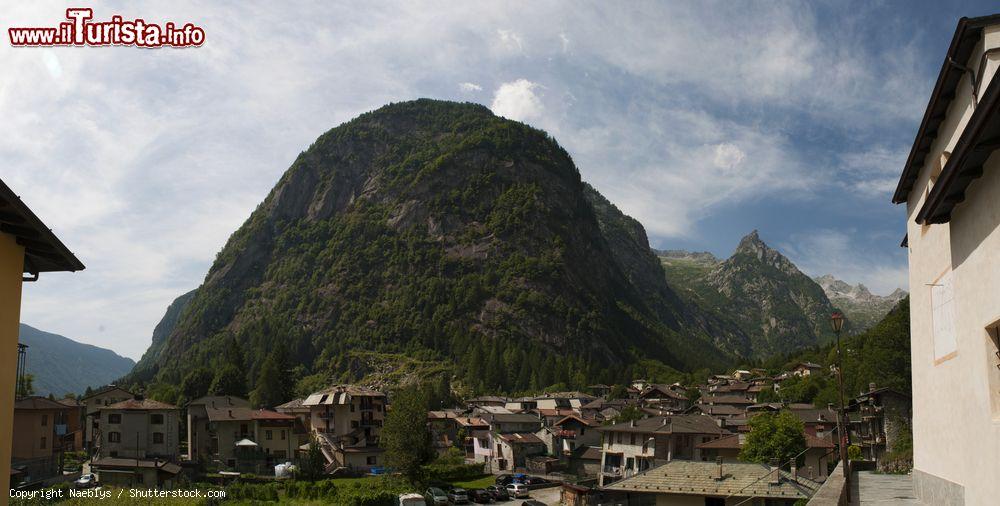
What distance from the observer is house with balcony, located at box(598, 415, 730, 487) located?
62.7 metres

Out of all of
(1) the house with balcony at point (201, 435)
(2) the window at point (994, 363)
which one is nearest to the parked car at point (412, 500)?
(1) the house with balcony at point (201, 435)

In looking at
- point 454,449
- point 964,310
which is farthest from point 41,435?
point 964,310

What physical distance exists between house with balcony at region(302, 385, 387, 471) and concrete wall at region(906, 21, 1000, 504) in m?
64.8

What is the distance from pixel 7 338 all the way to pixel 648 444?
56887 millimetres

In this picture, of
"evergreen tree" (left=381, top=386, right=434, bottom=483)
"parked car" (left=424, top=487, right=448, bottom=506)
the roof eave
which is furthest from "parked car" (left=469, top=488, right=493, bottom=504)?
the roof eave

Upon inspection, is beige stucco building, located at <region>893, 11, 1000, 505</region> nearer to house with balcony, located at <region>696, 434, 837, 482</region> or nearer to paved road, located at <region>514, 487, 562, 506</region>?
house with balcony, located at <region>696, 434, 837, 482</region>

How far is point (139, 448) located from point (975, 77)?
70.1 meters

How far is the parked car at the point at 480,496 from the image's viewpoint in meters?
57.1

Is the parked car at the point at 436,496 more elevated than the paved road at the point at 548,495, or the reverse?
the parked car at the point at 436,496

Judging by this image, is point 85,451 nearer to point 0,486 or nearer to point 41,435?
point 41,435

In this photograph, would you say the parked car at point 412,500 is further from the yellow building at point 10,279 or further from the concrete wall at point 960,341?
the yellow building at point 10,279

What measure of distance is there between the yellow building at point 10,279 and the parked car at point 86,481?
1797 inches

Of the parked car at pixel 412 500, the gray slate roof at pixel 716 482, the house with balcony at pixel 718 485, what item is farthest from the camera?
the parked car at pixel 412 500

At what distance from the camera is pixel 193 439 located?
8069 cm
